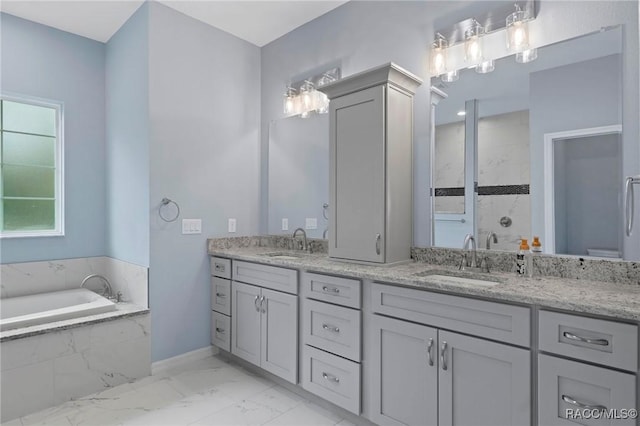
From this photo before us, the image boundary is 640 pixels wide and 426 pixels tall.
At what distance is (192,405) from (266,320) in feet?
2.25

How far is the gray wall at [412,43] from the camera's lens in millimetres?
1679

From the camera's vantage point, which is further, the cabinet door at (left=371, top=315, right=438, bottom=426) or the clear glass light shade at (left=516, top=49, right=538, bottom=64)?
the clear glass light shade at (left=516, top=49, right=538, bottom=64)

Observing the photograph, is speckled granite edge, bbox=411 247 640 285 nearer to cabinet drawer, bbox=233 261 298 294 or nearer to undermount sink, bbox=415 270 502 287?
undermount sink, bbox=415 270 502 287

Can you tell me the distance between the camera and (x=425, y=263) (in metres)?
2.29

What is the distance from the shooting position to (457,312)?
159 centimetres

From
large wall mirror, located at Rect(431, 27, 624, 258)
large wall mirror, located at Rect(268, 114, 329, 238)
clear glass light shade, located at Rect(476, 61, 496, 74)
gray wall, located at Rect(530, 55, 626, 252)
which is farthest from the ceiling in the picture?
gray wall, located at Rect(530, 55, 626, 252)

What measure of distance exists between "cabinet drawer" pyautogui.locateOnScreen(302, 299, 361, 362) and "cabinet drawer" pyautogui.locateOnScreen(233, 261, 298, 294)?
170mm

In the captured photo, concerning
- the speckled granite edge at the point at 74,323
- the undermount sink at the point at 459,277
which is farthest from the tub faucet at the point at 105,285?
the undermount sink at the point at 459,277

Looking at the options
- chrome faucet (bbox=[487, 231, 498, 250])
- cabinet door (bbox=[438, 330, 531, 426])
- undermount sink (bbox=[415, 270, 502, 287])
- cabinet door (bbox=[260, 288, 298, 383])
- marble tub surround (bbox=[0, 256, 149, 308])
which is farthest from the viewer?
marble tub surround (bbox=[0, 256, 149, 308])

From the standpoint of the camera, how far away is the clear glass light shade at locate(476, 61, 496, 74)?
2072 millimetres

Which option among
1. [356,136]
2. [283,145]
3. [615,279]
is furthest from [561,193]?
[283,145]

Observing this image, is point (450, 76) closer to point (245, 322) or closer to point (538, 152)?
point (538, 152)

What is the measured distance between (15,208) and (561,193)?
4011 mm

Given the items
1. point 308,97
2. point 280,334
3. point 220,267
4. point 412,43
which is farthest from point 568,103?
point 220,267
